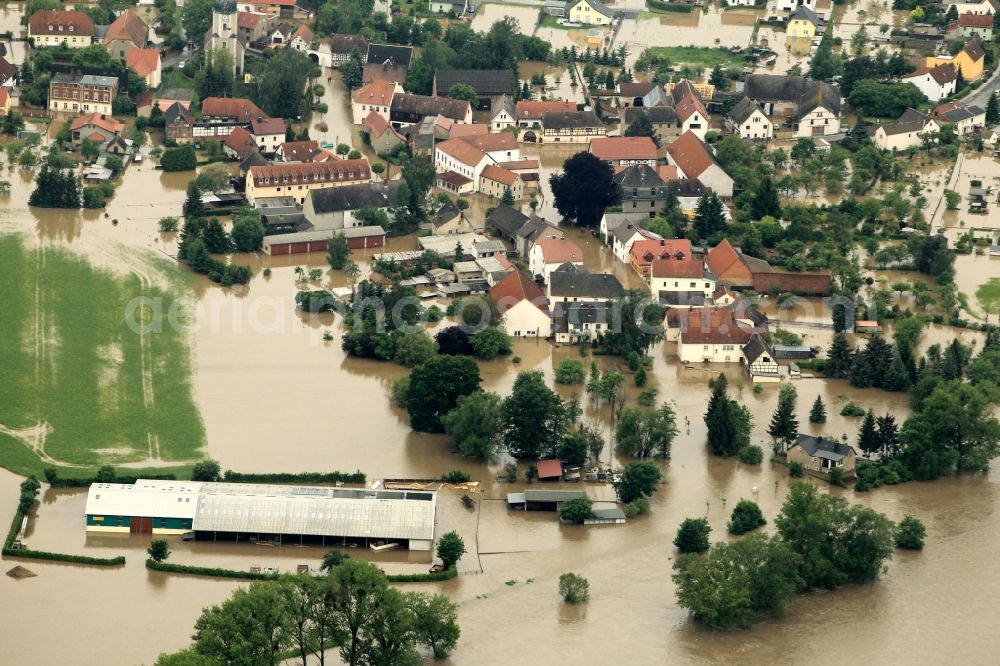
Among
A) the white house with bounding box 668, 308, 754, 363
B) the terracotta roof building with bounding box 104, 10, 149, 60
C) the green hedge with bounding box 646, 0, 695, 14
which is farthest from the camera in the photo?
the green hedge with bounding box 646, 0, 695, 14

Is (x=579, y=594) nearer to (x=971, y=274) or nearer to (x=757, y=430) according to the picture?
(x=757, y=430)

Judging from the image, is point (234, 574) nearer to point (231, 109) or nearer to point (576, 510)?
point (576, 510)

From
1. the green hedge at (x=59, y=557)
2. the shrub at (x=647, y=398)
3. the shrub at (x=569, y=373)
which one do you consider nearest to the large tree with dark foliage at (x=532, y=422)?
the shrub at (x=647, y=398)

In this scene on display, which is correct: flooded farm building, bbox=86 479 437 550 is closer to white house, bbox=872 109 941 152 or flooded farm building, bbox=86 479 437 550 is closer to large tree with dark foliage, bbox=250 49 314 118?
large tree with dark foliage, bbox=250 49 314 118

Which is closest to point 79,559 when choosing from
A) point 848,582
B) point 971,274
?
point 848,582

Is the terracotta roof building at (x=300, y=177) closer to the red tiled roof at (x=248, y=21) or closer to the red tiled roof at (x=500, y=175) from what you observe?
the red tiled roof at (x=500, y=175)

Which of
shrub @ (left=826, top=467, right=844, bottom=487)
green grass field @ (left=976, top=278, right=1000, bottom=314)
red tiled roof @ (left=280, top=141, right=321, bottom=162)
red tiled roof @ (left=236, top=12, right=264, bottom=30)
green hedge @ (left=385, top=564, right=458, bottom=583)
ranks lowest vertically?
green hedge @ (left=385, top=564, right=458, bottom=583)

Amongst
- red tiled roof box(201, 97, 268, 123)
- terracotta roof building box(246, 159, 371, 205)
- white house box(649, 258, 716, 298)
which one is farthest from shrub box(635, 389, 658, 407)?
red tiled roof box(201, 97, 268, 123)
